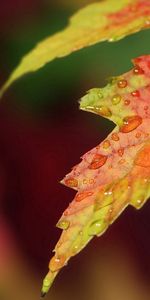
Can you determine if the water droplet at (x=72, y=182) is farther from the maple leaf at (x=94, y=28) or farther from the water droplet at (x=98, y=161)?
the maple leaf at (x=94, y=28)

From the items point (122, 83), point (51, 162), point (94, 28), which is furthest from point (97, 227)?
point (51, 162)

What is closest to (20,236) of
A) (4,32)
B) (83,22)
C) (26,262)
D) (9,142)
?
(26,262)

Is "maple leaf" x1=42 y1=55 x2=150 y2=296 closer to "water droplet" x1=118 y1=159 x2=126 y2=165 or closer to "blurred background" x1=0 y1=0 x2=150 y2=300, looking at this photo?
"water droplet" x1=118 y1=159 x2=126 y2=165

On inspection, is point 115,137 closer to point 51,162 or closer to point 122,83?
point 122,83

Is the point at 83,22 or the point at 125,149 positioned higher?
the point at 83,22

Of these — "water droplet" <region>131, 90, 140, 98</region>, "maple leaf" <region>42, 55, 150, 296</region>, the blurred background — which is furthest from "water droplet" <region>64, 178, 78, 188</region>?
the blurred background

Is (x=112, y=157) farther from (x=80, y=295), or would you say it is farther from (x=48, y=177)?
(x=80, y=295)

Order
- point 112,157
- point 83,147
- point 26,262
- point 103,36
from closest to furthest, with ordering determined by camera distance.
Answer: point 112,157
point 103,36
point 83,147
point 26,262

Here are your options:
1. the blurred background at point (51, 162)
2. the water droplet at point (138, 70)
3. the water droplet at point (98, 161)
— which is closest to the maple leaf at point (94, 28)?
the water droplet at point (138, 70)
